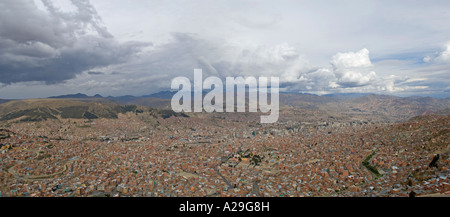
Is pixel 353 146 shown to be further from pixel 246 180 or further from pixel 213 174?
pixel 213 174

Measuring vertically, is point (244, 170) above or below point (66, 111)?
below

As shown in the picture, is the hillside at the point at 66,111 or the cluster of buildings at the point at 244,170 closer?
the cluster of buildings at the point at 244,170

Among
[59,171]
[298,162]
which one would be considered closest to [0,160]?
[59,171]

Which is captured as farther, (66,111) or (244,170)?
(66,111)

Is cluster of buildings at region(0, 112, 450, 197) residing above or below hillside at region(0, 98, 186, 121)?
below

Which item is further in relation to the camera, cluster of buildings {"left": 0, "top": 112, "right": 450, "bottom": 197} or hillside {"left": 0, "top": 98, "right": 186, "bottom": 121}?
hillside {"left": 0, "top": 98, "right": 186, "bottom": 121}

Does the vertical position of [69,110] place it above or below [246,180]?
above

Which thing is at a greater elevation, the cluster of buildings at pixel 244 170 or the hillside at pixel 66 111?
the hillside at pixel 66 111
